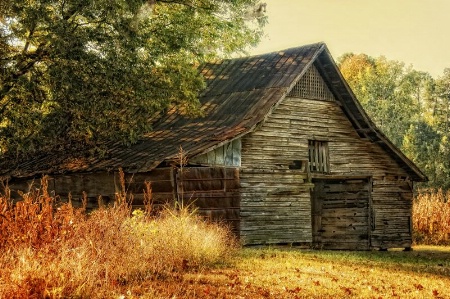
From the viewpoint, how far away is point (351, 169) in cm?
2453

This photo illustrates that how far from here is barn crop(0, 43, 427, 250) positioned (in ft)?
65.3

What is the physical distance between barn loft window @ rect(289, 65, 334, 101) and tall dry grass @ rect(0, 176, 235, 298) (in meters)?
11.4

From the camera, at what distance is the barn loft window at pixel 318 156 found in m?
23.7

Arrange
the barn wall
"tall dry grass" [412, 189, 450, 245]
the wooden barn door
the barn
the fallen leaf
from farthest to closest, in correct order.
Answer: "tall dry grass" [412, 189, 450, 245], the wooden barn door, the barn wall, the barn, the fallen leaf

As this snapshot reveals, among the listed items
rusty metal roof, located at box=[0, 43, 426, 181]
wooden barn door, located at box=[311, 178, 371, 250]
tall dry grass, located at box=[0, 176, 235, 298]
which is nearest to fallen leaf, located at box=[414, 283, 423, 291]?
tall dry grass, located at box=[0, 176, 235, 298]

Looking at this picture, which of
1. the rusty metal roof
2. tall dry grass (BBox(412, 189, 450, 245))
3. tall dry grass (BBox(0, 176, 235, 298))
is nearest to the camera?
tall dry grass (BBox(0, 176, 235, 298))

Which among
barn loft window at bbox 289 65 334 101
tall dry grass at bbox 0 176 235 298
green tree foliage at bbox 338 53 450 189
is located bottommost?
tall dry grass at bbox 0 176 235 298

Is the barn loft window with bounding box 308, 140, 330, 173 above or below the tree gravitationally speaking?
below

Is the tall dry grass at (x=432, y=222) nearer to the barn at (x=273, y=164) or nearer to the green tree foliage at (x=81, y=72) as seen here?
the barn at (x=273, y=164)

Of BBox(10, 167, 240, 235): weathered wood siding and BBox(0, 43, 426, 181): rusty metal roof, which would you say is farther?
BBox(0, 43, 426, 181): rusty metal roof

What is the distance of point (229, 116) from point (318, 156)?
3.96 m

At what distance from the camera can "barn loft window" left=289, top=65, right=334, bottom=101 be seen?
23250 mm

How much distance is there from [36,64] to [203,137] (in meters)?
5.18

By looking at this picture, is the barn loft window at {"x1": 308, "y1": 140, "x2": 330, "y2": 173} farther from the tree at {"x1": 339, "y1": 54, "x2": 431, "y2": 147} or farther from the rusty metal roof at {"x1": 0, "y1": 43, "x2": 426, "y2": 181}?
the tree at {"x1": 339, "y1": 54, "x2": 431, "y2": 147}
